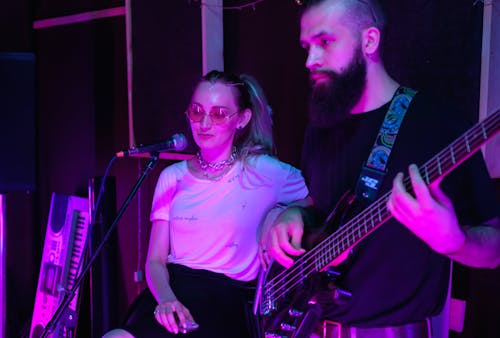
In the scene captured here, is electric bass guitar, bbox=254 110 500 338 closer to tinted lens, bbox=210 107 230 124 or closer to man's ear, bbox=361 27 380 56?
man's ear, bbox=361 27 380 56

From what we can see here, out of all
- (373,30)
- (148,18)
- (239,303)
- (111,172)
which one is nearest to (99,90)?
(111,172)

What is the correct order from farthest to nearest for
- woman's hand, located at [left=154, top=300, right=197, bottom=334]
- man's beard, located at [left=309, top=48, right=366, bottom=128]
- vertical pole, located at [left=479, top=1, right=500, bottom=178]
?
woman's hand, located at [left=154, top=300, right=197, bottom=334] < vertical pole, located at [left=479, top=1, right=500, bottom=178] < man's beard, located at [left=309, top=48, right=366, bottom=128]

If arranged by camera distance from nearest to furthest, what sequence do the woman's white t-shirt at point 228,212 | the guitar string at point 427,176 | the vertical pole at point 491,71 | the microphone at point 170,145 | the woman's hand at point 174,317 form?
1. the guitar string at point 427,176
2. the vertical pole at point 491,71
3. the woman's hand at point 174,317
4. the microphone at point 170,145
5. the woman's white t-shirt at point 228,212

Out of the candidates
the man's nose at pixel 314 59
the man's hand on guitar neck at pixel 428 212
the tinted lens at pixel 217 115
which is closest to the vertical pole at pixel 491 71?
the man's nose at pixel 314 59

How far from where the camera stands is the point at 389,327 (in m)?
1.58

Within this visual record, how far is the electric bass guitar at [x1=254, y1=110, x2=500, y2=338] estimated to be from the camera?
148 cm

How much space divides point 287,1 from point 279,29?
0.15 metres

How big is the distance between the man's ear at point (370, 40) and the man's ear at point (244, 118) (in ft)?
3.25

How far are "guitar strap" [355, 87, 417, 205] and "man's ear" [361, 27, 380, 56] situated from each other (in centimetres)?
18

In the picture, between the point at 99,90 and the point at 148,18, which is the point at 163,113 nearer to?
the point at 148,18

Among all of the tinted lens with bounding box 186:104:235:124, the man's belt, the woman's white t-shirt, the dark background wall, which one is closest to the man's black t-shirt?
the man's belt

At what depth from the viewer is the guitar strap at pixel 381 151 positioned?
Answer: 5.37ft

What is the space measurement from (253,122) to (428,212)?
1533 millimetres

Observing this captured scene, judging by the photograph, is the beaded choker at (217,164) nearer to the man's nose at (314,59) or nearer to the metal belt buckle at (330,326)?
the man's nose at (314,59)
